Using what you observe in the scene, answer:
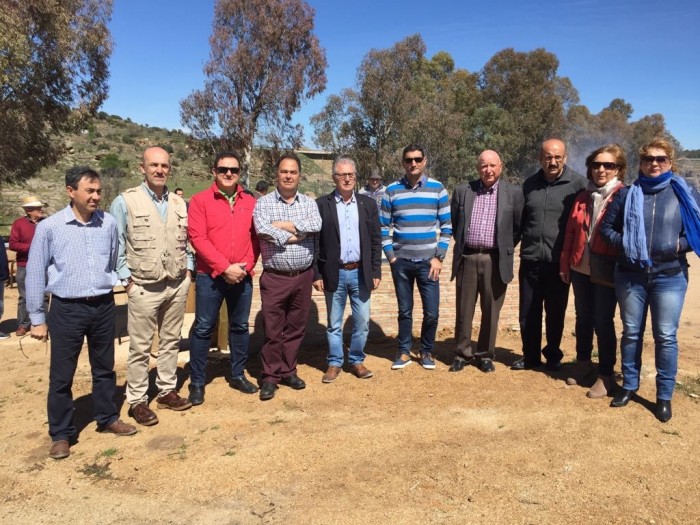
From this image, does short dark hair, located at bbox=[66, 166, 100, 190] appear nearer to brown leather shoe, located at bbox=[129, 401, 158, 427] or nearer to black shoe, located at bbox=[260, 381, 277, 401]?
brown leather shoe, located at bbox=[129, 401, 158, 427]

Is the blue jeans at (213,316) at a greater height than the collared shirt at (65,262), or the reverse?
the collared shirt at (65,262)

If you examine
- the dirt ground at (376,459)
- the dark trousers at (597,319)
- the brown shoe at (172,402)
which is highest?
the dark trousers at (597,319)

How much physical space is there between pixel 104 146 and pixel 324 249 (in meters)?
46.6

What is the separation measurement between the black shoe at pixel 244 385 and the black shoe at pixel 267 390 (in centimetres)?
11

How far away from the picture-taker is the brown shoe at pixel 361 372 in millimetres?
4762

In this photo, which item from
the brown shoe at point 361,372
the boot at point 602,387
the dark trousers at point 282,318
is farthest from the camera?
the brown shoe at point 361,372

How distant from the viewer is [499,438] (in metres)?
3.55

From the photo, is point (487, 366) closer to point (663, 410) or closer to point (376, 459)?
point (663, 410)

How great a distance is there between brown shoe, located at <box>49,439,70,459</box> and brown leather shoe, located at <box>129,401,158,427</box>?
512mm

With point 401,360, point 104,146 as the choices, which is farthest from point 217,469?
point 104,146

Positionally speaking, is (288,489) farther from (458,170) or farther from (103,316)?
(458,170)

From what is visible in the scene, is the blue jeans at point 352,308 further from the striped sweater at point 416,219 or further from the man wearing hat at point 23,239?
the man wearing hat at point 23,239

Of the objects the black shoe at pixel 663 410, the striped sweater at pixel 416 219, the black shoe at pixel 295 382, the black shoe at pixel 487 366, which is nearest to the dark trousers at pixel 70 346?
the black shoe at pixel 295 382

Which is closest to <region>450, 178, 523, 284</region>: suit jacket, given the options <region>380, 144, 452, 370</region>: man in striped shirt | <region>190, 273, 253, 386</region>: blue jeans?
<region>380, 144, 452, 370</region>: man in striped shirt
